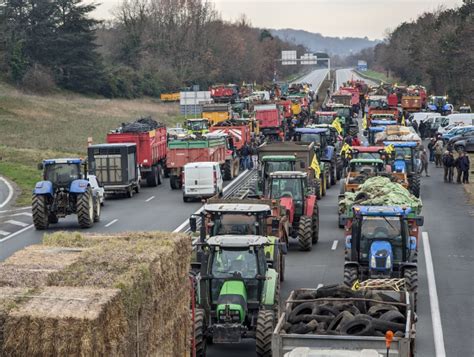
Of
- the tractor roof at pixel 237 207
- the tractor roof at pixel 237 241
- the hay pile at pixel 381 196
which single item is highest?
the tractor roof at pixel 237 241

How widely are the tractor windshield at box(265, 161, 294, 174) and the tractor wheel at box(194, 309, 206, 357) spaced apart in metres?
18.3

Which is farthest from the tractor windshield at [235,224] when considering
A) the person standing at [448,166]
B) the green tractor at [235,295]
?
the person standing at [448,166]

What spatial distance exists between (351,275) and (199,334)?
17.5ft

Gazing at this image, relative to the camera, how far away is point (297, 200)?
3300 cm

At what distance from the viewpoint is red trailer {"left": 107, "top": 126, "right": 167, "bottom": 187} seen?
51.3 m

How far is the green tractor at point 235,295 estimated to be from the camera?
1973cm

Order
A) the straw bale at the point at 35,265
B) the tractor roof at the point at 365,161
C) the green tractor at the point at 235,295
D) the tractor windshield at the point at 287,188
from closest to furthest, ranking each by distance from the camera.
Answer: the straw bale at the point at 35,265
the green tractor at the point at 235,295
the tractor windshield at the point at 287,188
the tractor roof at the point at 365,161

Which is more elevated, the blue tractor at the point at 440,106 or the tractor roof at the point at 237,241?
the tractor roof at the point at 237,241

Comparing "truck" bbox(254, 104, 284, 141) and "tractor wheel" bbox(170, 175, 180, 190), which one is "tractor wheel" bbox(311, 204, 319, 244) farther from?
"truck" bbox(254, 104, 284, 141)

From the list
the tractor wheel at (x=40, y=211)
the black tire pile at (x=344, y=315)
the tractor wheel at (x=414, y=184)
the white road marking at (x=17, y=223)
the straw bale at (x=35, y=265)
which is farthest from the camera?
the tractor wheel at (x=414, y=184)

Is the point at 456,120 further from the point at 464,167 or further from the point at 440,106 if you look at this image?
the point at 464,167

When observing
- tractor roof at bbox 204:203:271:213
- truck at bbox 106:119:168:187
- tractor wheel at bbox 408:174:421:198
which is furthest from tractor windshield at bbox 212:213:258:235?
truck at bbox 106:119:168:187

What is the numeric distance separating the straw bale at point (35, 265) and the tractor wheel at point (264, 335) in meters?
4.00

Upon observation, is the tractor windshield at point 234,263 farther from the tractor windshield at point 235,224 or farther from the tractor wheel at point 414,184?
the tractor wheel at point 414,184
